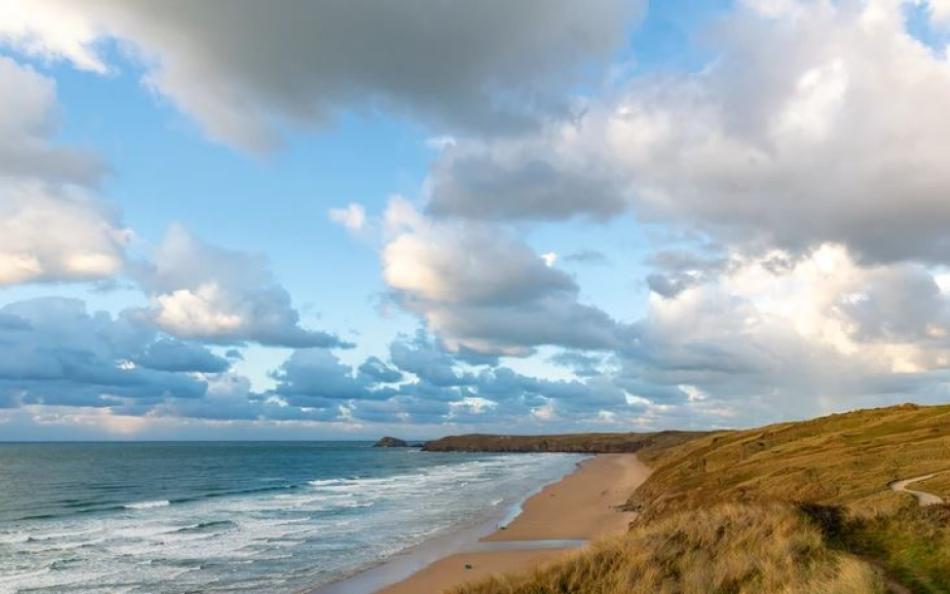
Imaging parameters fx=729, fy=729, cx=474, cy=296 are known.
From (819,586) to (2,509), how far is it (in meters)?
72.1

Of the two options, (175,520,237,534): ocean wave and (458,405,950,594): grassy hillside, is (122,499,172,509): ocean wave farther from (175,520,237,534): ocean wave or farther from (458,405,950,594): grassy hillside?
(458,405,950,594): grassy hillside

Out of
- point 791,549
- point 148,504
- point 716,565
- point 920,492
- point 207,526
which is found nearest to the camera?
point 716,565

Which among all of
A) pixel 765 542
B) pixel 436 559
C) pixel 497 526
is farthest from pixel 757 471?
pixel 765 542

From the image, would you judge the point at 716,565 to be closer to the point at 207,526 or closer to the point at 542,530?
the point at 542,530

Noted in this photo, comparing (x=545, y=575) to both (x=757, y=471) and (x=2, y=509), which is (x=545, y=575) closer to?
(x=757, y=471)

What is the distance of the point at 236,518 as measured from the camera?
188ft

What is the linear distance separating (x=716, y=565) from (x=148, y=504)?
212ft

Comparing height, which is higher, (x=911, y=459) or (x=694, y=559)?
(x=911, y=459)

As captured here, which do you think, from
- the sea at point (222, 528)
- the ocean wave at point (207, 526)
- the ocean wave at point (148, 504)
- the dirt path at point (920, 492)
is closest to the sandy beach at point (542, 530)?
the sea at point (222, 528)

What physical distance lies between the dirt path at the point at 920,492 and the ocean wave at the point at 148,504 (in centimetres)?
6110

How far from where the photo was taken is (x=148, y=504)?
7025cm

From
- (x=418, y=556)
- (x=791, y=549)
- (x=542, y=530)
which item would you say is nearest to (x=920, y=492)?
(x=791, y=549)

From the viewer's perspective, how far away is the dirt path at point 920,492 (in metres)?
25.7

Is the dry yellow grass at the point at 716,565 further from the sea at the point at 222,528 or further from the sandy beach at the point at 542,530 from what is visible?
the sea at the point at 222,528
